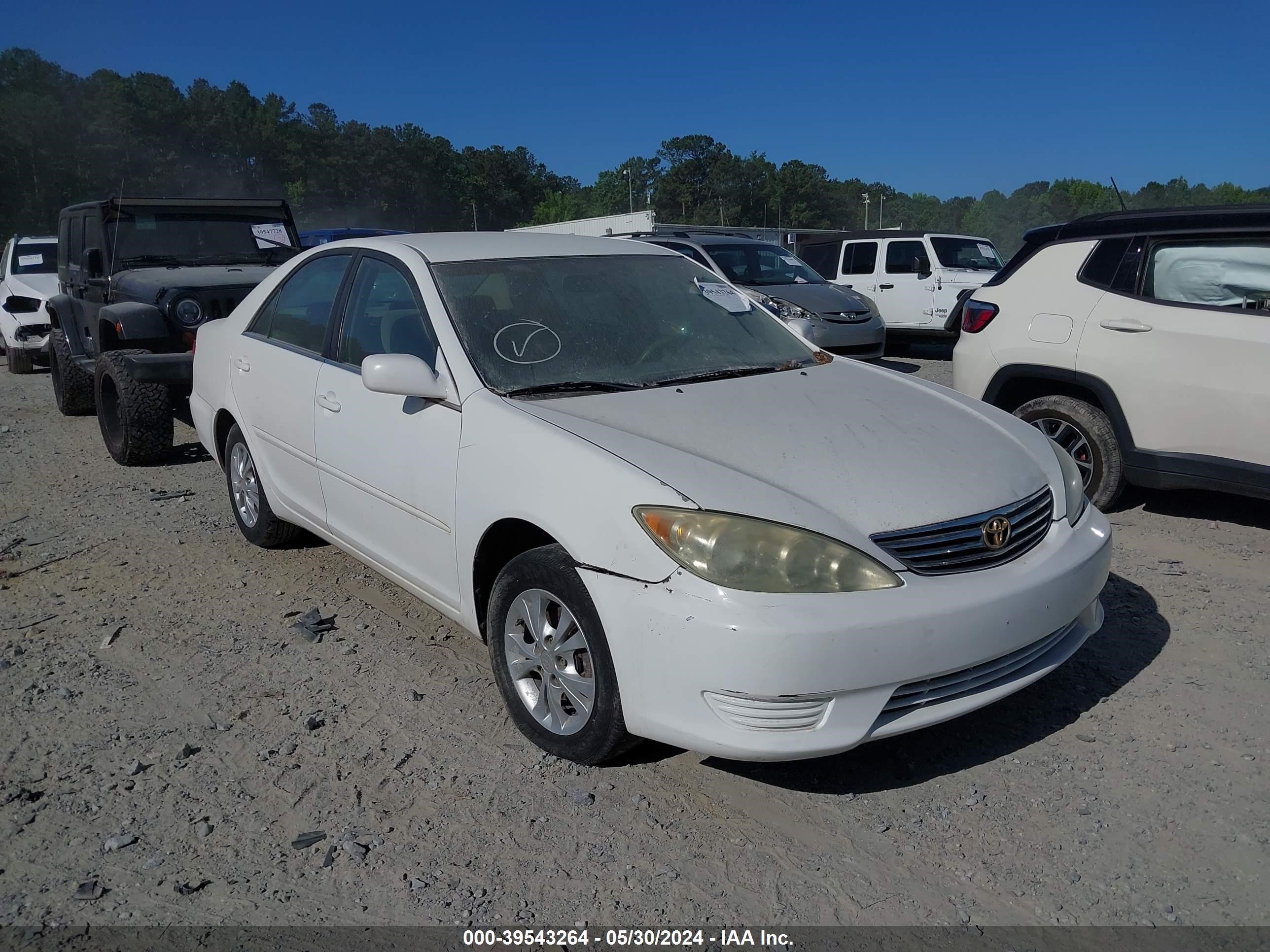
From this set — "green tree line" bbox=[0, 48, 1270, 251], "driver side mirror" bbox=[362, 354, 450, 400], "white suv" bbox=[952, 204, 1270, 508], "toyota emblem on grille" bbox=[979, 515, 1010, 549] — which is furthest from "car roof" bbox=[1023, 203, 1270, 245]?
"green tree line" bbox=[0, 48, 1270, 251]

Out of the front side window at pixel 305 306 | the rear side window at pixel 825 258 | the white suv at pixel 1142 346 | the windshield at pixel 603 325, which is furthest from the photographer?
the rear side window at pixel 825 258

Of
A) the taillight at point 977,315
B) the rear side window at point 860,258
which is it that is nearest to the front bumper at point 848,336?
the rear side window at point 860,258

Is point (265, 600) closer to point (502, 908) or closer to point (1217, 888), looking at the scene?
point (502, 908)

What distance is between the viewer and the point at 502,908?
241 centimetres

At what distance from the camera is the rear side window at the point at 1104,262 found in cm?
532

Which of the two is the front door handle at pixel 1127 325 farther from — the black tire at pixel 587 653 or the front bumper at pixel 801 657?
the black tire at pixel 587 653

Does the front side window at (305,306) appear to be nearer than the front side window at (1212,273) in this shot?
Yes

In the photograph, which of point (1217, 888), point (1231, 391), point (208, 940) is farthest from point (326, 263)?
point (1231, 391)

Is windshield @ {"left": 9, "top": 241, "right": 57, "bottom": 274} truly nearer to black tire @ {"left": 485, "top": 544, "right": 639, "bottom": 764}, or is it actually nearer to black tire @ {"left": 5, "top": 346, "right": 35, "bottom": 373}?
black tire @ {"left": 5, "top": 346, "right": 35, "bottom": 373}

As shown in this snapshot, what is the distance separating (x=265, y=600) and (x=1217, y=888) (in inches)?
149

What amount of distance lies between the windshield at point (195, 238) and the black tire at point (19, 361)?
5.61 metres

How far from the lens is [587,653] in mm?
2828

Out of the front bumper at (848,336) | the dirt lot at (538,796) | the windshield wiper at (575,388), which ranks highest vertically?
the windshield wiper at (575,388)

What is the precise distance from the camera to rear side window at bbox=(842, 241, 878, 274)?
49.6 feet
